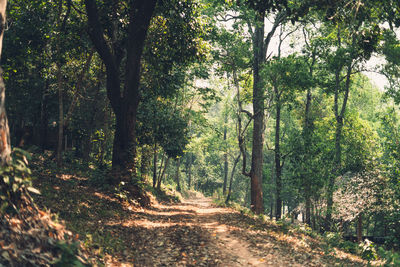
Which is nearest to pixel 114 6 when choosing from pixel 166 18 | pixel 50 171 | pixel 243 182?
pixel 166 18

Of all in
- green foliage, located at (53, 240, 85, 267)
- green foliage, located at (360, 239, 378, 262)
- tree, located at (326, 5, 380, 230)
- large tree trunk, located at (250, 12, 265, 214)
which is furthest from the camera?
large tree trunk, located at (250, 12, 265, 214)

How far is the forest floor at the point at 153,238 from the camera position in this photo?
712cm

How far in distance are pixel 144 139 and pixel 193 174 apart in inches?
1728

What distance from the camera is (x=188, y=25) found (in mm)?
13594

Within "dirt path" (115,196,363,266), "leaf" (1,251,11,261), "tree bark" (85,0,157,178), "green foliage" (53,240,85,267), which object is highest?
"tree bark" (85,0,157,178)

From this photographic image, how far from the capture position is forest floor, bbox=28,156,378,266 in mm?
7121

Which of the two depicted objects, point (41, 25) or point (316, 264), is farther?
point (41, 25)

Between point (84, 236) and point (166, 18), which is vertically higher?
point (166, 18)

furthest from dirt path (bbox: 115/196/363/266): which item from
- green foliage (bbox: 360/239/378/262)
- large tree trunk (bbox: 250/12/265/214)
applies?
large tree trunk (bbox: 250/12/265/214)

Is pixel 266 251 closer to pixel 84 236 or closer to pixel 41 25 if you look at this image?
pixel 84 236

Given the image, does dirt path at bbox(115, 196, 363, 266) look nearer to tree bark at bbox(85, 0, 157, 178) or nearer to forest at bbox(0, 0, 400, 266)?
forest at bbox(0, 0, 400, 266)

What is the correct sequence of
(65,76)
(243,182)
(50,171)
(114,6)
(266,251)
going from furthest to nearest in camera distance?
1. (243,182)
2. (65,76)
3. (50,171)
4. (114,6)
5. (266,251)

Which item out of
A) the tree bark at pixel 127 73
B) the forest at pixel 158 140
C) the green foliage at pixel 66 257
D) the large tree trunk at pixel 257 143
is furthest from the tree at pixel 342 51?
the green foliage at pixel 66 257

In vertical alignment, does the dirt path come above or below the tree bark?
below
